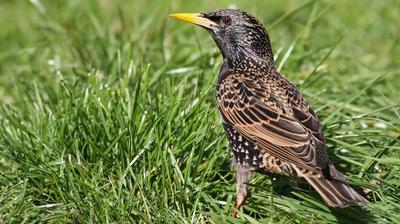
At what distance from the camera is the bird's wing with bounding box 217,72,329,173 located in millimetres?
4641

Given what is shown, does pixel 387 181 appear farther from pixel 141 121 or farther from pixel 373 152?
pixel 141 121

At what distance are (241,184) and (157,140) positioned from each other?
583mm

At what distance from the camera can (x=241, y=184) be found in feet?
15.9

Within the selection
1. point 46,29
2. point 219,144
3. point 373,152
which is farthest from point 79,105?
point 46,29

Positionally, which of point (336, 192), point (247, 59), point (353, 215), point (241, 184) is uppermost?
point (247, 59)

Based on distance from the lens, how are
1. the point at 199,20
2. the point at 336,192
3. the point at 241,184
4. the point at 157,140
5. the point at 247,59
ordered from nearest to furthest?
the point at 336,192, the point at 241,184, the point at 157,140, the point at 247,59, the point at 199,20

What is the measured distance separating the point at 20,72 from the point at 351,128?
317 centimetres

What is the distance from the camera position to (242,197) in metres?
4.79

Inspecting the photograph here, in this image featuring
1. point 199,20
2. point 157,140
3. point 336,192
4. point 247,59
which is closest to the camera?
point 336,192

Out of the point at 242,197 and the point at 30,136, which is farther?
the point at 30,136

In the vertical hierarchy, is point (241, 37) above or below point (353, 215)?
above

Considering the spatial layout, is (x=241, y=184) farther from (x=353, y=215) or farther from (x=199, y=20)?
(x=199, y=20)

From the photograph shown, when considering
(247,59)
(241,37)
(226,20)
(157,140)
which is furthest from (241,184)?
(226,20)

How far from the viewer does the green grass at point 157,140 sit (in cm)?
469
